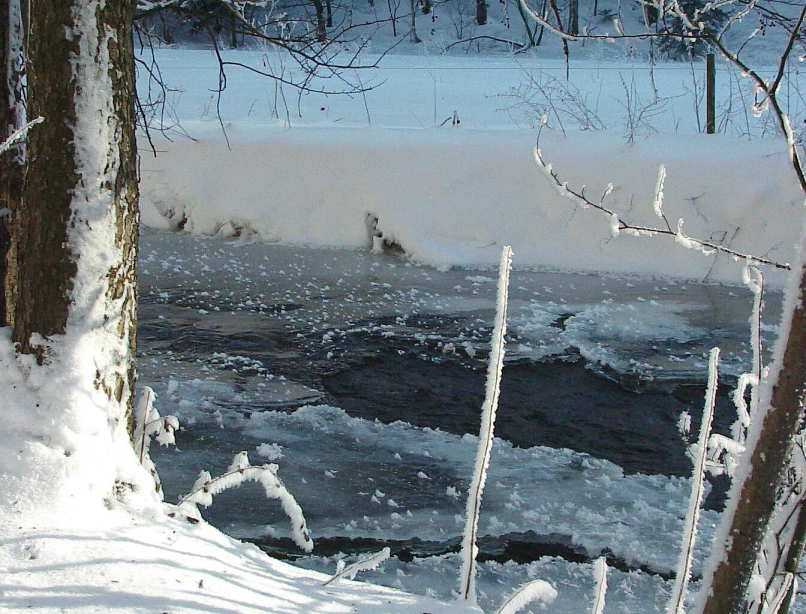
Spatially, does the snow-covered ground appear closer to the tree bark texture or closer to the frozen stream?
the frozen stream

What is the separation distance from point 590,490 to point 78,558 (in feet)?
8.76

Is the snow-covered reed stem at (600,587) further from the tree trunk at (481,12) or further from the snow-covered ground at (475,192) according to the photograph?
the tree trunk at (481,12)

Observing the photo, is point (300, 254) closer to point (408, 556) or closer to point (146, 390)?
point (408, 556)

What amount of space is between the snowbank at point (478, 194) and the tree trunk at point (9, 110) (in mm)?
4937

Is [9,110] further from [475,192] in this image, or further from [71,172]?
[475,192]

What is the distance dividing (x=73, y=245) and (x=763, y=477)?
173 cm

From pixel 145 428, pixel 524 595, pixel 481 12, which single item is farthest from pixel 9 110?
pixel 481 12

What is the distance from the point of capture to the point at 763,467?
1.16m

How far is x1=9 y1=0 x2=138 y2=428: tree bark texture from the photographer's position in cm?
223

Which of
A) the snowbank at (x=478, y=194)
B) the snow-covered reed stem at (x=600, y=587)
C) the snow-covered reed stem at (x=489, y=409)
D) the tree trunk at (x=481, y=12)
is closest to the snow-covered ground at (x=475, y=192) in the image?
the snowbank at (x=478, y=194)

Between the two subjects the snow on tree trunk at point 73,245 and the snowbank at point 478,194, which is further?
the snowbank at point 478,194

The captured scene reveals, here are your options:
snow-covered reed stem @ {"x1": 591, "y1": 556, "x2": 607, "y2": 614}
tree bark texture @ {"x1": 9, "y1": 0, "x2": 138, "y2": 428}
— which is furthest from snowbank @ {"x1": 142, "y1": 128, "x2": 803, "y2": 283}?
snow-covered reed stem @ {"x1": 591, "y1": 556, "x2": 607, "y2": 614}

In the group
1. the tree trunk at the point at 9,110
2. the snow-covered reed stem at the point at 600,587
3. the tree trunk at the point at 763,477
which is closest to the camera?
the tree trunk at the point at 763,477

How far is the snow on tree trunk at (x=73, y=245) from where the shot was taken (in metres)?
2.21
